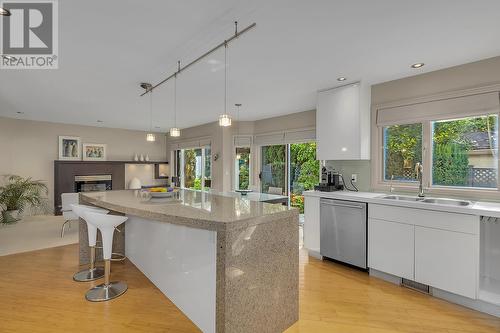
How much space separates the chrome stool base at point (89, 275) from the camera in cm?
298

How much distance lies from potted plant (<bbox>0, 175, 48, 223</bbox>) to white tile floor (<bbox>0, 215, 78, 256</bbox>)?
25cm

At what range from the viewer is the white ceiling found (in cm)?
199

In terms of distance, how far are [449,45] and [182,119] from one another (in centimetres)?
536

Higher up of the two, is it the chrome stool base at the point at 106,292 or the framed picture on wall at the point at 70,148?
the framed picture on wall at the point at 70,148

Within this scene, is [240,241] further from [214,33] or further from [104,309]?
[214,33]

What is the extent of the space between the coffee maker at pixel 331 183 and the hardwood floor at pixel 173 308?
1.20 metres

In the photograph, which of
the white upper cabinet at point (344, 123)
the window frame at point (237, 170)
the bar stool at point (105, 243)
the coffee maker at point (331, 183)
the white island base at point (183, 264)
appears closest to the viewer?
the white island base at point (183, 264)

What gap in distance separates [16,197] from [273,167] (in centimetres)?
599

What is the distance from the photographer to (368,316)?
2.33m

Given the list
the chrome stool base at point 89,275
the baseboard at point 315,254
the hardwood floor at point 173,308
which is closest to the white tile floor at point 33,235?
the hardwood floor at point 173,308

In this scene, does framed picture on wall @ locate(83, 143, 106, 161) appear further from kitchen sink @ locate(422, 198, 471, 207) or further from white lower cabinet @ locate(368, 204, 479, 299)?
kitchen sink @ locate(422, 198, 471, 207)

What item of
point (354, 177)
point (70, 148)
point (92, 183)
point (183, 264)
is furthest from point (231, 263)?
point (70, 148)

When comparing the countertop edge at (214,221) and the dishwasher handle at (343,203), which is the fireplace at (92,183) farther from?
the dishwasher handle at (343,203)

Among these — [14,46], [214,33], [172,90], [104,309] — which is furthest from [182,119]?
[104,309]
